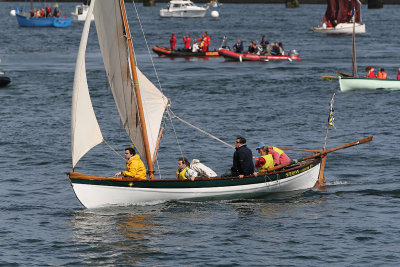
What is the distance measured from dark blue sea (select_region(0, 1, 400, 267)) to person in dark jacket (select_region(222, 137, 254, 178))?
4.51 feet

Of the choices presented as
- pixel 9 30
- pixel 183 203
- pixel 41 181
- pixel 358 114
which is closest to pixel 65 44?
pixel 9 30

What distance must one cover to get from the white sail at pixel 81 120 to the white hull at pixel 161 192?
1241 mm

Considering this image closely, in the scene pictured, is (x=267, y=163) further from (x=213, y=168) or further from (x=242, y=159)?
(x=213, y=168)

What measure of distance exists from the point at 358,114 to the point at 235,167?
Result: 26591 millimetres

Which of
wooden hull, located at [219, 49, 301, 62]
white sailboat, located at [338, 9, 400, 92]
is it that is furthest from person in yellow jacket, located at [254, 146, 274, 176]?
wooden hull, located at [219, 49, 301, 62]

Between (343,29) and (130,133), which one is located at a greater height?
(130,133)

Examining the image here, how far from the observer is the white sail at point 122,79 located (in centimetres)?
2930

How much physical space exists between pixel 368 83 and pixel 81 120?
3628cm

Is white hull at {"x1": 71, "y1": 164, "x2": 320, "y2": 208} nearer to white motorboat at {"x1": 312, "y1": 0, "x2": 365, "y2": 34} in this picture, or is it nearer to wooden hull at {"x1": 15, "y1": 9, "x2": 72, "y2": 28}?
white motorboat at {"x1": 312, "y1": 0, "x2": 365, "y2": 34}

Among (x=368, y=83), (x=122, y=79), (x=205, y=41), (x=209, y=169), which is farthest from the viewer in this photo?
(x=205, y=41)

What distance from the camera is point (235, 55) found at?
83.4m

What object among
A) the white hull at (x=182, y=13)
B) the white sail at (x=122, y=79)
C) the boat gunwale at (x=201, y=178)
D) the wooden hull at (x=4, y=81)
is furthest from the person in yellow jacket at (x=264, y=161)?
the white hull at (x=182, y=13)

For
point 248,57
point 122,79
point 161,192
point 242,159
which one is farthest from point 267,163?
point 248,57

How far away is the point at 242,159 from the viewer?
98.8 ft
